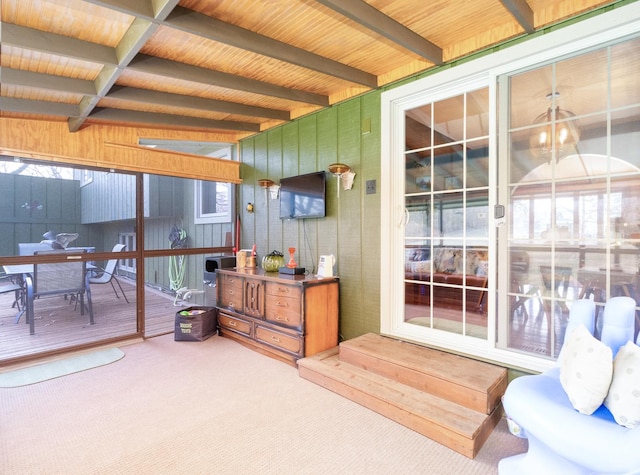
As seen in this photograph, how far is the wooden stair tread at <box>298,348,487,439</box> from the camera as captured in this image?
2018 mm

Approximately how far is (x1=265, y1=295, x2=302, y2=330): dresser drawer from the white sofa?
189 cm

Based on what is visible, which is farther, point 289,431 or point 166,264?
point 166,264

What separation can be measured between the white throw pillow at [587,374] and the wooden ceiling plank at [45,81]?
3968 mm

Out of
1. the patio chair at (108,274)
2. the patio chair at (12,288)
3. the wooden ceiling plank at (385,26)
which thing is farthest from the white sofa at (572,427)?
the patio chair at (12,288)

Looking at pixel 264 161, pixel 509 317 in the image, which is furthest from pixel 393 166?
pixel 264 161

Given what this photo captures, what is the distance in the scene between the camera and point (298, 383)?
286cm

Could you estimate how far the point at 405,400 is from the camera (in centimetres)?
228

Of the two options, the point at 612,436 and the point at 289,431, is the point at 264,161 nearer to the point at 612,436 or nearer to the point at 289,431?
the point at 289,431

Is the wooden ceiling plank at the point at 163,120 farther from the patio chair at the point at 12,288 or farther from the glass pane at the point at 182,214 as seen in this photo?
the patio chair at the point at 12,288

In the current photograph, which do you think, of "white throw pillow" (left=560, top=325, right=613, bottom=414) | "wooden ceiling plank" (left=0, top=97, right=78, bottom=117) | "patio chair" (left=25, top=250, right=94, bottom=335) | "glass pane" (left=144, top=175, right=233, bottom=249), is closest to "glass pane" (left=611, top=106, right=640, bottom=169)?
"white throw pillow" (left=560, top=325, right=613, bottom=414)

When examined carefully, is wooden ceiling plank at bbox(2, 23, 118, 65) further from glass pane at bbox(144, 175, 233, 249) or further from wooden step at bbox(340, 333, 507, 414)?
wooden step at bbox(340, 333, 507, 414)

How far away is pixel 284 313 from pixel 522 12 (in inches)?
120

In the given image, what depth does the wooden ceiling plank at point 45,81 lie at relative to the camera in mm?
2514

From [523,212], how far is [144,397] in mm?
3305
